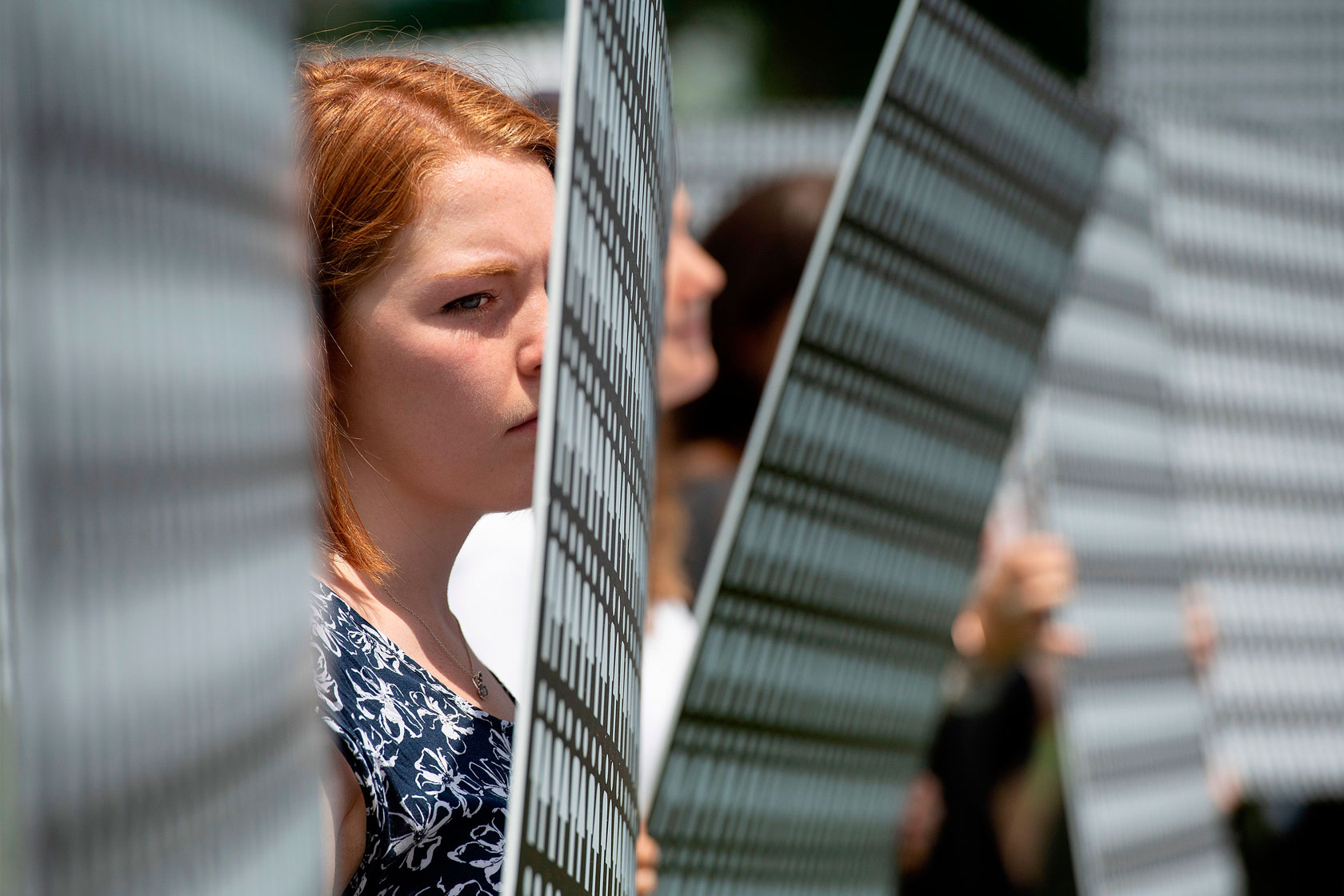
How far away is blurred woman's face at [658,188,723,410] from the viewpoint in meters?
1.43

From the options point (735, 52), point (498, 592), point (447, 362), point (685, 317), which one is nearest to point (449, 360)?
point (447, 362)

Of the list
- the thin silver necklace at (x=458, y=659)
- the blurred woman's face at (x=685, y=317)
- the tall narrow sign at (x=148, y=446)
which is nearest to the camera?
the tall narrow sign at (x=148, y=446)

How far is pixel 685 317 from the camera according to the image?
149 centimetres

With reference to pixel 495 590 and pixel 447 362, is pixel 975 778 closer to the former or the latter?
pixel 495 590

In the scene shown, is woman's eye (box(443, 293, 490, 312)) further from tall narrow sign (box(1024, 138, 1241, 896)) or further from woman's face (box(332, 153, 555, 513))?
tall narrow sign (box(1024, 138, 1241, 896))

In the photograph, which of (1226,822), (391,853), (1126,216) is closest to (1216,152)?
(1126,216)

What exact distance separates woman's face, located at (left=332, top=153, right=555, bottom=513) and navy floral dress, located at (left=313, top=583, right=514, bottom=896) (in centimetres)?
10

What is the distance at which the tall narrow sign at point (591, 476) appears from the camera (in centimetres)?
38

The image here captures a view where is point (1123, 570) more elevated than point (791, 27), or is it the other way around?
point (791, 27)

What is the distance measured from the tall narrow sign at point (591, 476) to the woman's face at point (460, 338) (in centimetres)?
9

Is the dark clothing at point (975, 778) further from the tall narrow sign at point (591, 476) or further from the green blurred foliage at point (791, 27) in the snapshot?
the green blurred foliage at point (791, 27)

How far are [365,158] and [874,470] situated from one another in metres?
0.41

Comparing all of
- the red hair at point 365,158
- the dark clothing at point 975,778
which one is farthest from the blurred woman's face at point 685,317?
the dark clothing at point 975,778

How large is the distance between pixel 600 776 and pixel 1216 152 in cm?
280
